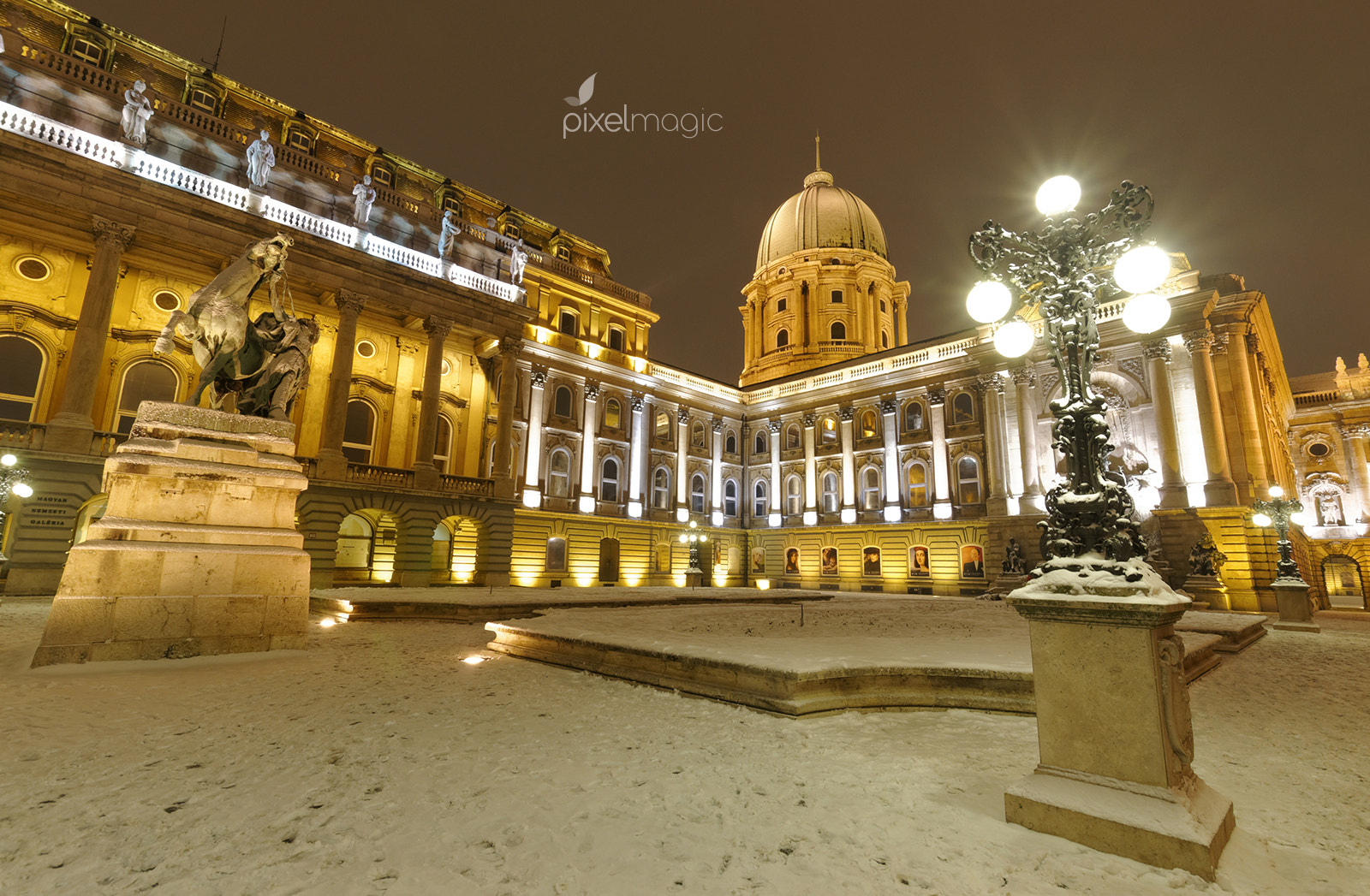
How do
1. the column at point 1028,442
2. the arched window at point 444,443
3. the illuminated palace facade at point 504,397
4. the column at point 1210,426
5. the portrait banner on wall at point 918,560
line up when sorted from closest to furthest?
the illuminated palace facade at point 504,397, the column at point 1210,426, the arched window at point 444,443, the column at point 1028,442, the portrait banner on wall at point 918,560

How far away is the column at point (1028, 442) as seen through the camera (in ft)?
89.4

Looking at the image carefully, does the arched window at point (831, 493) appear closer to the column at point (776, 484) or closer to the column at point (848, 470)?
the column at point (848, 470)

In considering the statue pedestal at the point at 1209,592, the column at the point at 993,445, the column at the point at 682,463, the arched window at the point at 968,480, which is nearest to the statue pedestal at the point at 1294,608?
the statue pedestal at the point at 1209,592

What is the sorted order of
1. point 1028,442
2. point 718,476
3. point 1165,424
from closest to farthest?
point 1165,424
point 1028,442
point 718,476

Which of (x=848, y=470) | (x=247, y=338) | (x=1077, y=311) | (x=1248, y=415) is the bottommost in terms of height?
(x=1077, y=311)

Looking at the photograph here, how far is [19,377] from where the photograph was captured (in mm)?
18531

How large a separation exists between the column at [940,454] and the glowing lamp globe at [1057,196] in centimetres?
2838

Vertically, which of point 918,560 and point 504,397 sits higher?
point 504,397

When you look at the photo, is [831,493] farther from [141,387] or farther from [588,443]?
[141,387]

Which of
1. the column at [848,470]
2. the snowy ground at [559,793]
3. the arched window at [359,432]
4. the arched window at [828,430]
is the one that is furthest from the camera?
the arched window at [828,430]

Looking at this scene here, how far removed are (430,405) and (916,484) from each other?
81.5ft

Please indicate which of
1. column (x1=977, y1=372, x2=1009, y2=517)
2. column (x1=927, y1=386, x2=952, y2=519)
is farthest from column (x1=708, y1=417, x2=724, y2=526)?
column (x1=977, y1=372, x2=1009, y2=517)

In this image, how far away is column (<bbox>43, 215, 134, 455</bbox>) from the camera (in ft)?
55.5

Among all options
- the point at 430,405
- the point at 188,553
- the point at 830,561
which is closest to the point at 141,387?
the point at 430,405
